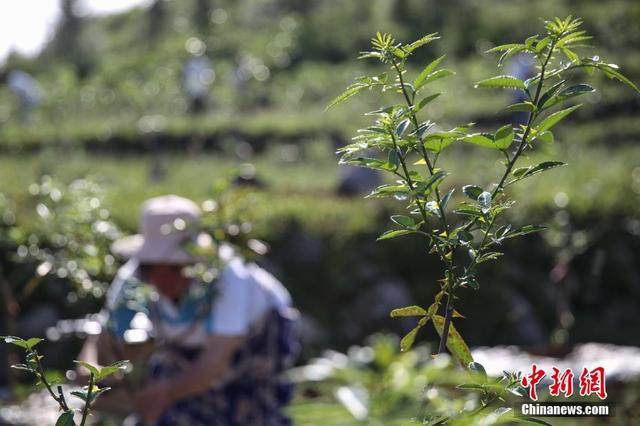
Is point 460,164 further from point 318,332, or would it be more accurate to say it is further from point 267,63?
point 267,63

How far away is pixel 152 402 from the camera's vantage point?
10.3ft

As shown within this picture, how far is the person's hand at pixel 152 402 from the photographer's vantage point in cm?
311

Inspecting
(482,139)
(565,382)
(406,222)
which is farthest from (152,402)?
(482,139)

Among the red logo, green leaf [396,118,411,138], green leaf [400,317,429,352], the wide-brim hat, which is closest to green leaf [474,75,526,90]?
green leaf [396,118,411,138]

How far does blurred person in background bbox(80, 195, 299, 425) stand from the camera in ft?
10.2

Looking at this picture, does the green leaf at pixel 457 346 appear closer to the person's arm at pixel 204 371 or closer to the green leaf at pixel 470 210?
the green leaf at pixel 470 210

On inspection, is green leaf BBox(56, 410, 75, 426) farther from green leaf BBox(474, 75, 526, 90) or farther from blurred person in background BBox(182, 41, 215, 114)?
blurred person in background BBox(182, 41, 215, 114)

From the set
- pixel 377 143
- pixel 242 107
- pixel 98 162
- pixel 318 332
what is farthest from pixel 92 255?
pixel 242 107

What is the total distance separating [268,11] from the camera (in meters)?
32.9

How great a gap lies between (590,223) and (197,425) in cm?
577

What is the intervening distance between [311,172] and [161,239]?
37.3 ft

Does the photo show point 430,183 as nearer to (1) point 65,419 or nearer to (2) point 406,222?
(2) point 406,222

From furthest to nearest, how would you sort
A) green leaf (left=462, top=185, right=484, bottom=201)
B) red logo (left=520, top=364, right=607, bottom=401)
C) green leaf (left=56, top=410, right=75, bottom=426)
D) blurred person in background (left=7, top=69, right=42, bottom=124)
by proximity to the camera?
blurred person in background (left=7, top=69, right=42, bottom=124) < red logo (left=520, top=364, right=607, bottom=401) < green leaf (left=462, top=185, right=484, bottom=201) < green leaf (left=56, top=410, right=75, bottom=426)

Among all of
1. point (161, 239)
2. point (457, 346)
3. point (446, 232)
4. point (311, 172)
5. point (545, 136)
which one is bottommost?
point (457, 346)
